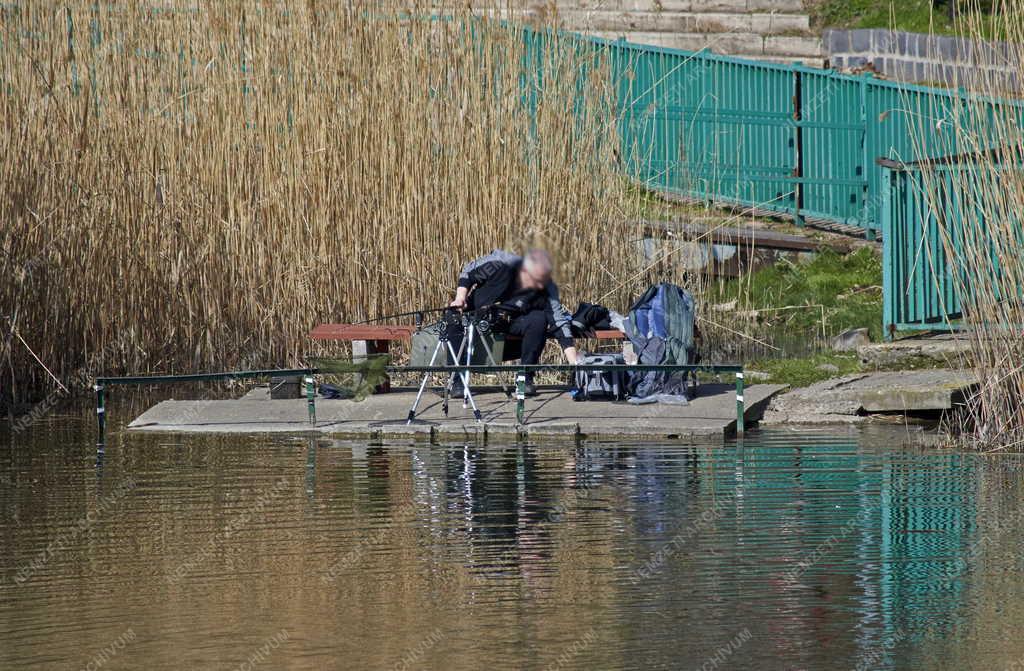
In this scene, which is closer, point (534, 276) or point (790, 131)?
point (534, 276)

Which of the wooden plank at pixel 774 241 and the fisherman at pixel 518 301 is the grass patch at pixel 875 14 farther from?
the fisherman at pixel 518 301

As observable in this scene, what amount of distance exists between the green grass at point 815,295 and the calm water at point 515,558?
516 centimetres

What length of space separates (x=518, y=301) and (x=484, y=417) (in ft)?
3.02

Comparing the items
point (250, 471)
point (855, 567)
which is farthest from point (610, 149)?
point (855, 567)

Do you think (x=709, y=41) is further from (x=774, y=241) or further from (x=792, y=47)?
(x=774, y=241)

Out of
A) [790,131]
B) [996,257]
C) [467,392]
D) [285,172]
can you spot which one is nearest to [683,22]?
[790,131]

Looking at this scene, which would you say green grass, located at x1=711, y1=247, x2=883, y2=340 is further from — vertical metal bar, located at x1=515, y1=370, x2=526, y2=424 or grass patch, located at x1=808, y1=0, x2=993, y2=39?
grass patch, located at x1=808, y1=0, x2=993, y2=39

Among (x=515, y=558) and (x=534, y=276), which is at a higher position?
(x=534, y=276)

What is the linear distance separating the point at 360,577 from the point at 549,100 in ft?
23.4

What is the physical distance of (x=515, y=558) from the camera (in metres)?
7.36

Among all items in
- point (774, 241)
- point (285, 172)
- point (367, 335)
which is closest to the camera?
point (367, 335)

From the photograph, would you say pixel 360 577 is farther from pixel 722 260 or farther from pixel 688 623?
pixel 722 260

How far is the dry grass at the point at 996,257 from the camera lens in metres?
9.71

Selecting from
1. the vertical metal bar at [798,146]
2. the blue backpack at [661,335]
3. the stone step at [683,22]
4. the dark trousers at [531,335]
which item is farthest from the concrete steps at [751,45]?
the dark trousers at [531,335]
